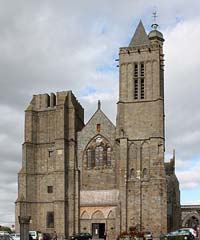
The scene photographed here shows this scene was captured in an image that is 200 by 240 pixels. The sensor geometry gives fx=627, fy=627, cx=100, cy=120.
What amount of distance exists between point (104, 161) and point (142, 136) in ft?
18.4

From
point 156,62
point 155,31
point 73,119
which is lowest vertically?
point 73,119

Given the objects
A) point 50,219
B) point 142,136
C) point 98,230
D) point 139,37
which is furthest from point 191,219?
point 139,37

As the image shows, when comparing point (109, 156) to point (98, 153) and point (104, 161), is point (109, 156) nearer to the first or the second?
point (104, 161)

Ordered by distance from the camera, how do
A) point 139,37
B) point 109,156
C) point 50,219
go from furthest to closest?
point 139,37, point 50,219, point 109,156

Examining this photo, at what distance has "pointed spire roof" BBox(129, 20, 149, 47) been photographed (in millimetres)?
74250

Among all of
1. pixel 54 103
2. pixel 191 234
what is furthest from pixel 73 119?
pixel 191 234

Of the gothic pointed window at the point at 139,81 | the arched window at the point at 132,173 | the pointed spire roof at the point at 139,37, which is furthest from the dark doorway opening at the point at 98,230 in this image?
the pointed spire roof at the point at 139,37

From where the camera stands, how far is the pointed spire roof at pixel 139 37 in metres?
74.2

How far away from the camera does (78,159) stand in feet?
240

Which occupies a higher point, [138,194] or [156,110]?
[156,110]

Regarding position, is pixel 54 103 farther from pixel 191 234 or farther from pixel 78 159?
pixel 191 234

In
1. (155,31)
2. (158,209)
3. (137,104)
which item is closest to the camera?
(158,209)

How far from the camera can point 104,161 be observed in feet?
237

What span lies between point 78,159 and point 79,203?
203 inches
